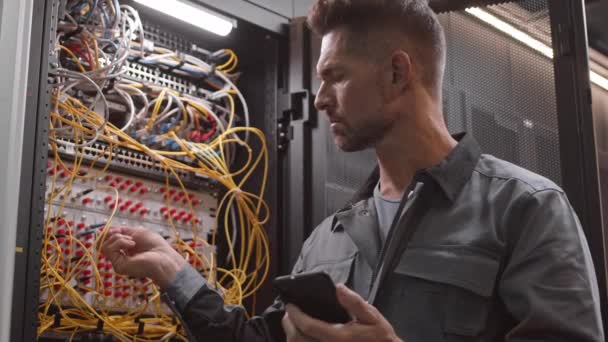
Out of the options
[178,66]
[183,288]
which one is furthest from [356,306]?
[178,66]

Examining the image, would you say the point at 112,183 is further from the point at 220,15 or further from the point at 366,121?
the point at 366,121

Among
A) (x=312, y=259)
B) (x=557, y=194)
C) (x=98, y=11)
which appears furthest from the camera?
(x=98, y=11)

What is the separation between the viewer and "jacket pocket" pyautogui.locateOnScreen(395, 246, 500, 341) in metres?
1.50

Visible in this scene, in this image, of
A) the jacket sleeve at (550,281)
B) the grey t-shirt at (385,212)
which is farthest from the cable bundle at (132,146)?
the jacket sleeve at (550,281)

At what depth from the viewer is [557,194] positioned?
1540mm

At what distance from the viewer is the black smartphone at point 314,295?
1.29 m

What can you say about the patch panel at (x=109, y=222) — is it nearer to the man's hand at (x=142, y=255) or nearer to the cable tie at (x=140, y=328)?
the cable tie at (x=140, y=328)

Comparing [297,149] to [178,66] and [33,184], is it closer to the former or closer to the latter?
[178,66]

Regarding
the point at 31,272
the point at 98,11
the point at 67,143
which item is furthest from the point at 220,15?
the point at 31,272

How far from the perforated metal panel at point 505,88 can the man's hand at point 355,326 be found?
845mm

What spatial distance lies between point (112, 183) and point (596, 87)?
4.65ft

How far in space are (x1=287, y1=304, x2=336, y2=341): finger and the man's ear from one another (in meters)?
0.66

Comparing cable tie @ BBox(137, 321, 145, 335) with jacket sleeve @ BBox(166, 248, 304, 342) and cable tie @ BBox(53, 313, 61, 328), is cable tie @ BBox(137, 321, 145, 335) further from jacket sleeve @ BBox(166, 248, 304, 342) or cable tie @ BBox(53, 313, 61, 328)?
jacket sleeve @ BBox(166, 248, 304, 342)

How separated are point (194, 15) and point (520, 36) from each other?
38.5 inches
